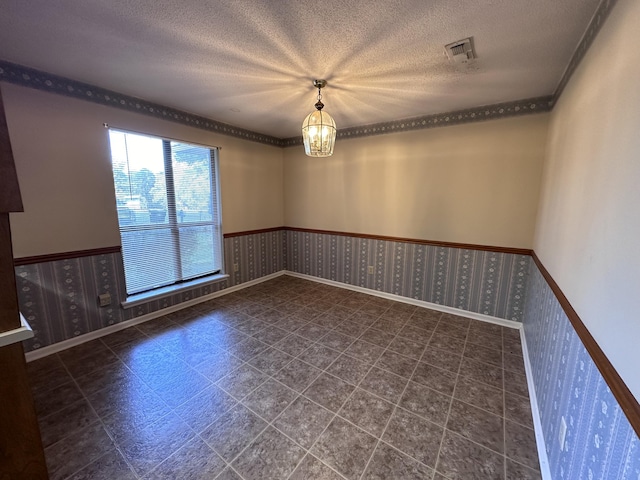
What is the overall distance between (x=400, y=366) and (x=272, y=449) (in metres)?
1.26

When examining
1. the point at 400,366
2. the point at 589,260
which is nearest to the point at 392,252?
the point at 400,366

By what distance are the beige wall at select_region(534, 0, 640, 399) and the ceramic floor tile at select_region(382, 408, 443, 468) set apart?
1088 millimetres

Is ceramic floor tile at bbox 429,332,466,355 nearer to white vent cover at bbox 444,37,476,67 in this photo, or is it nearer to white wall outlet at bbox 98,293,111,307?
white vent cover at bbox 444,37,476,67

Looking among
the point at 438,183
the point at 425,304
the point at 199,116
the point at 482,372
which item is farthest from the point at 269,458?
the point at 199,116

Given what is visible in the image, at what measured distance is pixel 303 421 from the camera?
5.69ft

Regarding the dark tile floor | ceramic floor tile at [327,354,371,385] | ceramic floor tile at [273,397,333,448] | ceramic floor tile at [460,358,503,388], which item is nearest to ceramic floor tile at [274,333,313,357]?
the dark tile floor

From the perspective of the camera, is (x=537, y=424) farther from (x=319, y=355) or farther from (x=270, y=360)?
(x=270, y=360)

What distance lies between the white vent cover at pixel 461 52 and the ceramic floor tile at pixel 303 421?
8.54 feet

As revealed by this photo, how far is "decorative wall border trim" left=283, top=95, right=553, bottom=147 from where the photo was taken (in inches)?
105

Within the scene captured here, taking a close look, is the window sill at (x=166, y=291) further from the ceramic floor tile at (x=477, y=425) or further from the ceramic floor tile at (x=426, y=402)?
the ceramic floor tile at (x=477, y=425)

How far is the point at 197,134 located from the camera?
3381 mm

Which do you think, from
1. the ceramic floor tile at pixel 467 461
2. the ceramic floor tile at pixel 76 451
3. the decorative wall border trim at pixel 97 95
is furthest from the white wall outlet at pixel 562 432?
the decorative wall border trim at pixel 97 95

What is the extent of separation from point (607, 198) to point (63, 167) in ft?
12.5

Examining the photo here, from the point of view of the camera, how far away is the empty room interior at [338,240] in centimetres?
113
